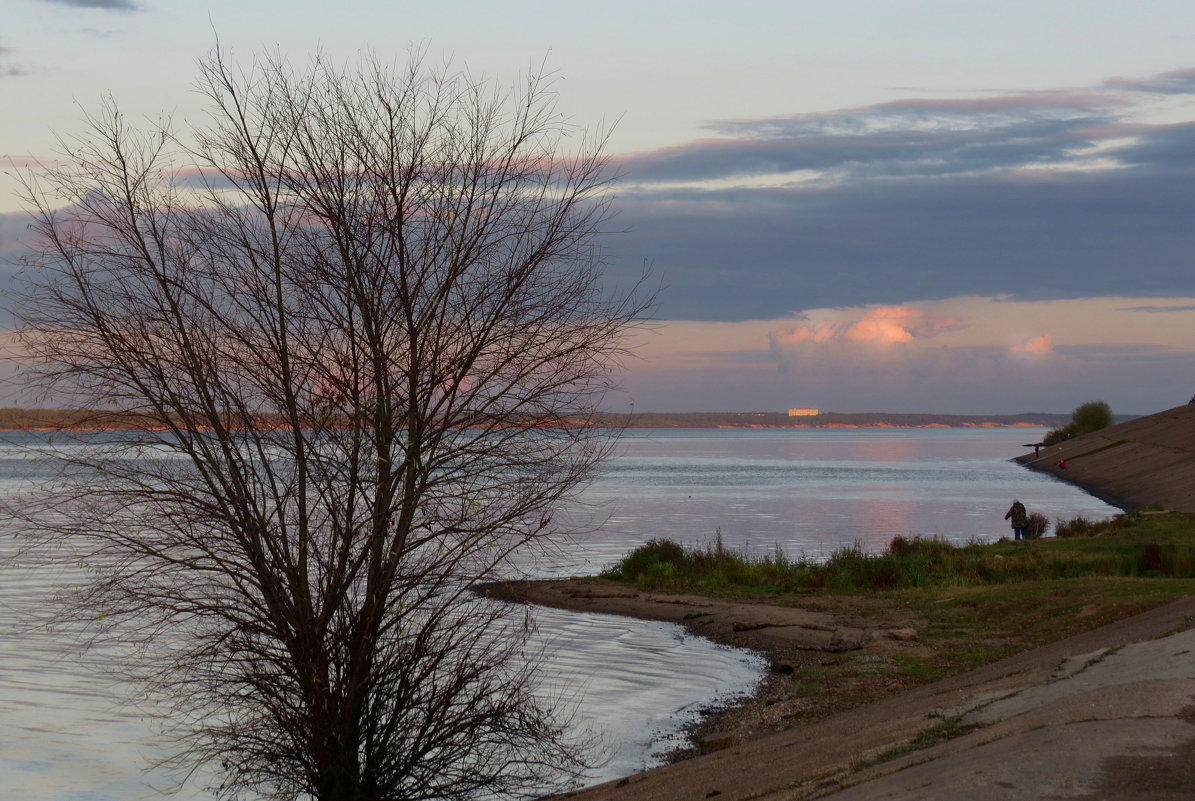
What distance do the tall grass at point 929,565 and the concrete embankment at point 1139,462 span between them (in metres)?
18.1

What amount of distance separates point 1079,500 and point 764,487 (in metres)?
23.1

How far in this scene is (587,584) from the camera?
2936cm

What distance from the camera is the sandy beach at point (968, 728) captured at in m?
6.87

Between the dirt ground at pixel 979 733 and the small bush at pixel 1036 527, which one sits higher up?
the dirt ground at pixel 979 733

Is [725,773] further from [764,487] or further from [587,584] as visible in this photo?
[764,487]

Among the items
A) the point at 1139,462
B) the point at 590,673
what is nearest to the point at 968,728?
the point at 590,673

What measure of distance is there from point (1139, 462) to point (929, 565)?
4885 cm

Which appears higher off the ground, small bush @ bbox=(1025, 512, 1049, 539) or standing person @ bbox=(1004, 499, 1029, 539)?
standing person @ bbox=(1004, 499, 1029, 539)

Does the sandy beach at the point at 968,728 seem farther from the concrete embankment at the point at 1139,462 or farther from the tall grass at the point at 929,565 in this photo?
the concrete embankment at the point at 1139,462

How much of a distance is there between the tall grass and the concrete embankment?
18104mm

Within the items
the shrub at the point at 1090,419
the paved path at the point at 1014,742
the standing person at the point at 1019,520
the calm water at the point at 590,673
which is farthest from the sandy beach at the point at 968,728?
the shrub at the point at 1090,419

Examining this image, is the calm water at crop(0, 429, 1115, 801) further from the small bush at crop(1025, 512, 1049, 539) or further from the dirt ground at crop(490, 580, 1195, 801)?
the small bush at crop(1025, 512, 1049, 539)

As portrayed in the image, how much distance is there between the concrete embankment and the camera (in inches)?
2156

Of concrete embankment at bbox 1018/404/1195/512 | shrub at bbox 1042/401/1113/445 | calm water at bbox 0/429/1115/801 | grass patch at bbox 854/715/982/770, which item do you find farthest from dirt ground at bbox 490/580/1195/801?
shrub at bbox 1042/401/1113/445
